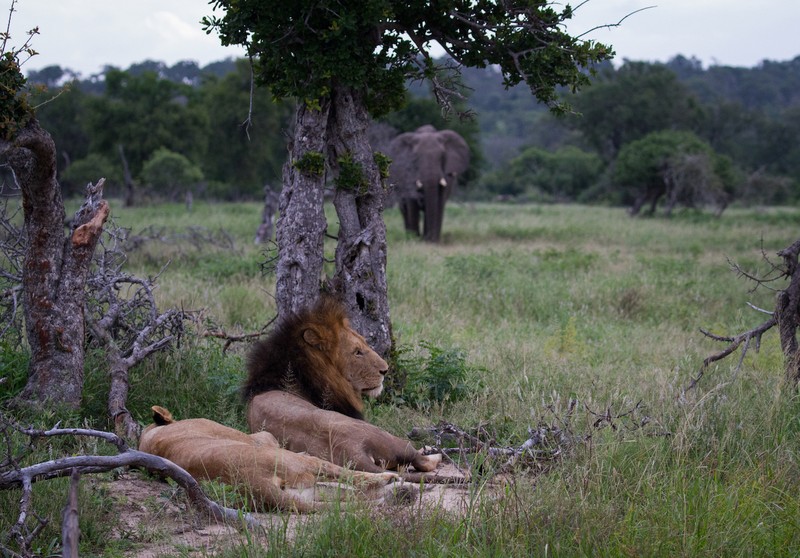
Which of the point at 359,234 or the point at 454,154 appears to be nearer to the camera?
the point at 359,234

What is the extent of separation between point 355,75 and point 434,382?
2353mm

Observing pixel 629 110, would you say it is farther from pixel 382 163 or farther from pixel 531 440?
pixel 531 440

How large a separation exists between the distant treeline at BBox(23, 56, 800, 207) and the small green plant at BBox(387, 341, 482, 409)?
816cm

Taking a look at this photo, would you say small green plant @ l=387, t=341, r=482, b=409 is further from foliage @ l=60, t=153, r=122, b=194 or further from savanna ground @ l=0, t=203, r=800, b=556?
foliage @ l=60, t=153, r=122, b=194

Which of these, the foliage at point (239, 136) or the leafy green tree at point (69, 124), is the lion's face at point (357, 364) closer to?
the foliage at point (239, 136)

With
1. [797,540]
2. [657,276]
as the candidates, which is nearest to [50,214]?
[797,540]

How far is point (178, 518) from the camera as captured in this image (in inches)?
168

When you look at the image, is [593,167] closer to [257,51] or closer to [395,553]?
[257,51]

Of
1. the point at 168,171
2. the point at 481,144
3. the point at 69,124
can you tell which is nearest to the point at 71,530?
the point at 168,171

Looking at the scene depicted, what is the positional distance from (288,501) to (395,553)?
889mm

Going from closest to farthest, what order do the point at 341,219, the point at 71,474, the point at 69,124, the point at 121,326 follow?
the point at 71,474, the point at 341,219, the point at 121,326, the point at 69,124

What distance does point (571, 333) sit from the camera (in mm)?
9172

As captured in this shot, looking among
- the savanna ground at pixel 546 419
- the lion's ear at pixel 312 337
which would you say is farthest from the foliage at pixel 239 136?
the lion's ear at pixel 312 337

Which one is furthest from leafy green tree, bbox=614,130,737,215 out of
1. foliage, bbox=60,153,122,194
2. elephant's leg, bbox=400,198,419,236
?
foliage, bbox=60,153,122,194
